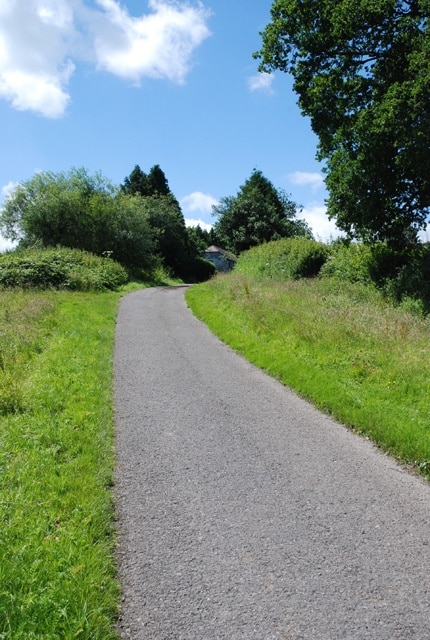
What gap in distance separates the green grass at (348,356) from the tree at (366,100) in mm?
4379

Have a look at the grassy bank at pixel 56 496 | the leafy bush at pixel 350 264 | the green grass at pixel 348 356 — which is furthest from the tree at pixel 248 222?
the grassy bank at pixel 56 496

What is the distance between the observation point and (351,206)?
18.2 metres

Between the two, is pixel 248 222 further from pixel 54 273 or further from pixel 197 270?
pixel 54 273

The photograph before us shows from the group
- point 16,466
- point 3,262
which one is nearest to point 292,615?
point 16,466

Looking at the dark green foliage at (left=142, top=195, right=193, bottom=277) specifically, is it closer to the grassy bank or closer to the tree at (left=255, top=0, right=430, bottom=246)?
the tree at (left=255, top=0, right=430, bottom=246)

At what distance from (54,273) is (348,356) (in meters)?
18.5

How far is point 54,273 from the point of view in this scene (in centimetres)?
2398

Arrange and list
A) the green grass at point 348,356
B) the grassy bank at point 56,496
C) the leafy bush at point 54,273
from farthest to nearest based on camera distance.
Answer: the leafy bush at point 54,273 → the green grass at point 348,356 → the grassy bank at point 56,496

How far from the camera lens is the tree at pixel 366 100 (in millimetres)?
14492

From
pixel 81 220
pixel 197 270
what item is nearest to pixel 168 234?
pixel 197 270

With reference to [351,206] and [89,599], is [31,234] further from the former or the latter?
[89,599]

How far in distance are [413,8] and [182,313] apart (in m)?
13.5

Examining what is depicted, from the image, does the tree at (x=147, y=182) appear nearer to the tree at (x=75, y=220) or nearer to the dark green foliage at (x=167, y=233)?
the dark green foliage at (x=167, y=233)

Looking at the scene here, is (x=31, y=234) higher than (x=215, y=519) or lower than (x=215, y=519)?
higher
